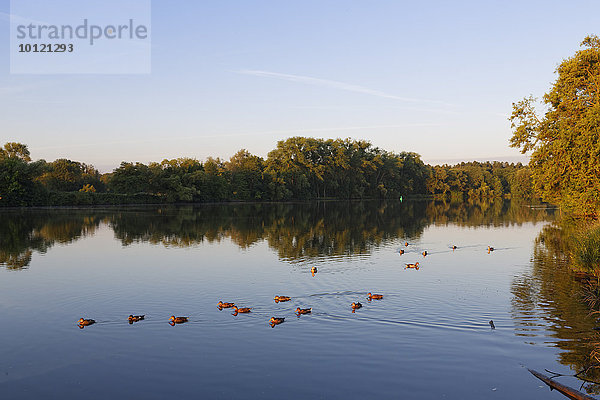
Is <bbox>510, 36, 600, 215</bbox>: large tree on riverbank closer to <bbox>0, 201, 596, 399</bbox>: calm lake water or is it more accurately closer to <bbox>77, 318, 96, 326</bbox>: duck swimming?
<bbox>0, 201, 596, 399</bbox>: calm lake water

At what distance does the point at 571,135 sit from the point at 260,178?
356 ft

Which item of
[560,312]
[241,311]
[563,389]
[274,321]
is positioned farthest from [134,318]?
[560,312]

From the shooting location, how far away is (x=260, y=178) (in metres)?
143

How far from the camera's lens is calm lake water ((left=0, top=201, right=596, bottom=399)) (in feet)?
39.9

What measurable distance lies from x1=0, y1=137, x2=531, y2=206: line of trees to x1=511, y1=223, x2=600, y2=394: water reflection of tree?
9053 centimetres

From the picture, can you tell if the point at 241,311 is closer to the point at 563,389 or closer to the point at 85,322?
the point at 85,322

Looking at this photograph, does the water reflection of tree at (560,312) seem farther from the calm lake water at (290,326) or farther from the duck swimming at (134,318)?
the duck swimming at (134,318)

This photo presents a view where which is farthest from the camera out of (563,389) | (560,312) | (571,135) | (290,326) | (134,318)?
(571,135)

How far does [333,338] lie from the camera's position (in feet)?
50.8

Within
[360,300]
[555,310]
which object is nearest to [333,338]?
[360,300]

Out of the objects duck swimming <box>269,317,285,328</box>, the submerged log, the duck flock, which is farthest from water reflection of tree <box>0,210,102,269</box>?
the submerged log

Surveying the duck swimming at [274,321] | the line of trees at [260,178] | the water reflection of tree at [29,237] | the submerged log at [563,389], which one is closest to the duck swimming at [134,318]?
the duck swimming at [274,321]

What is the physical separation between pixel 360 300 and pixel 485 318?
5139 mm

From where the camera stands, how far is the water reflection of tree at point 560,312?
13453 millimetres
